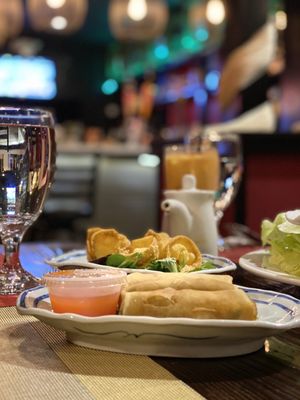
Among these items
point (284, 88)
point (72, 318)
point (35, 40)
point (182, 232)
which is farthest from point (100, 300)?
point (35, 40)

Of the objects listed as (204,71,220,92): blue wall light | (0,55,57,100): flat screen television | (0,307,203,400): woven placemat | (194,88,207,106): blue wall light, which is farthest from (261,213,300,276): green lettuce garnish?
(0,55,57,100): flat screen television

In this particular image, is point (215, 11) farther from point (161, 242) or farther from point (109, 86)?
point (109, 86)

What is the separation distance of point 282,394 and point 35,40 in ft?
36.9

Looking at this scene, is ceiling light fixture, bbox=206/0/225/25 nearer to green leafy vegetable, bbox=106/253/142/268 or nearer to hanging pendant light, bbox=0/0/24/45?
hanging pendant light, bbox=0/0/24/45

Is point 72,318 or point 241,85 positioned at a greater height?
point 241,85

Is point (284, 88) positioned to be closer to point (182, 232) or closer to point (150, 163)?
point (150, 163)

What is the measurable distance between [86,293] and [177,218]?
62 centimetres

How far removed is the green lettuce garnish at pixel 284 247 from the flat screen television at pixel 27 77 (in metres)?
9.90

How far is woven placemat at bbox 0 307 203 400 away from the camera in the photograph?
52 centimetres

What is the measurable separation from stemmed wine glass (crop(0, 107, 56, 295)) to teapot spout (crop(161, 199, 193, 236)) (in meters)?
0.30

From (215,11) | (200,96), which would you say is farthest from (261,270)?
(200,96)

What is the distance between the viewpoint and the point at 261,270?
98 cm

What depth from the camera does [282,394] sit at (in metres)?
0.53

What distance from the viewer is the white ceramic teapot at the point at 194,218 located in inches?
49.6
